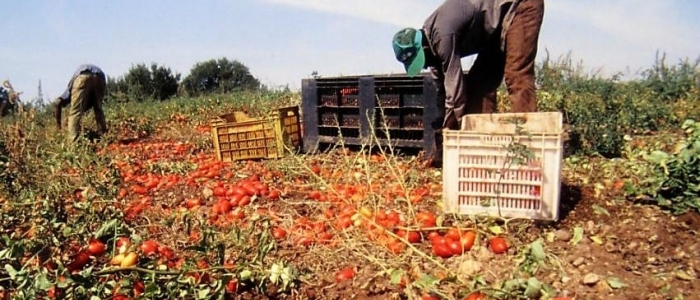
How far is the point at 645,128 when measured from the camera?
19.1 feet

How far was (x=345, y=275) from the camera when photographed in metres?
2.44

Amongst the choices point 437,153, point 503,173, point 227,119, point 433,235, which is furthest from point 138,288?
point 227,119

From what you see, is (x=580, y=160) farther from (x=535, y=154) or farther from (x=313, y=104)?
(x=313, y=104)

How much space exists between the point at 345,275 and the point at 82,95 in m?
6.62

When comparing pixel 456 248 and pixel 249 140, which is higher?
pixel 249 140

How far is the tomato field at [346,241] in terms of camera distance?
84.8 inches

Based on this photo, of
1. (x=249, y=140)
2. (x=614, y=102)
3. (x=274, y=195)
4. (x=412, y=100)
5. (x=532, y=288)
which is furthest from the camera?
(x=614, y=102)

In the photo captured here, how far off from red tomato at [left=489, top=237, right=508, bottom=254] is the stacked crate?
6.53ft

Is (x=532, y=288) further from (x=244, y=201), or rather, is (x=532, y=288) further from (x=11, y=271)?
(x=244, y=201)

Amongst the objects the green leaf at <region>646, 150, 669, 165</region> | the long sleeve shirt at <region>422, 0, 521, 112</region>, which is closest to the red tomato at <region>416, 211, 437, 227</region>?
the green leaf at <region>646, 150, 669, 165</region>

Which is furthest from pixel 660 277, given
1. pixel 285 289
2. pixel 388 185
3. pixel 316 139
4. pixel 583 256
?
pixel 316 139

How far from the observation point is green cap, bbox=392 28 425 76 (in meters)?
3.94

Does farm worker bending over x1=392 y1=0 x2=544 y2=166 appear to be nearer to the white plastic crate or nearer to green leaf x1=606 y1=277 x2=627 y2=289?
the white plastic crate

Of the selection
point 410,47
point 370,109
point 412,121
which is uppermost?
point 410,47
